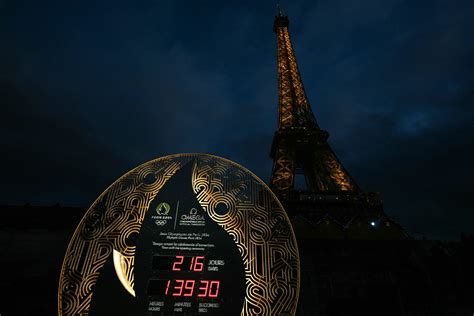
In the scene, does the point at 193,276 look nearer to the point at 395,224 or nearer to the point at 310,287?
the point at 310,287

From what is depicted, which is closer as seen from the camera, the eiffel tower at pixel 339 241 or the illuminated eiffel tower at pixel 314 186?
the eiffel tower at pixel 339 241

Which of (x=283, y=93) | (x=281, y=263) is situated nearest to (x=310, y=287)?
(x=281, y=263)

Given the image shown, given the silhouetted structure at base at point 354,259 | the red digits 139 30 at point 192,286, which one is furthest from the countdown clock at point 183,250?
the silhouetted structure at base at point 354,259

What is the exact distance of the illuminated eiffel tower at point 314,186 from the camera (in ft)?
42.4

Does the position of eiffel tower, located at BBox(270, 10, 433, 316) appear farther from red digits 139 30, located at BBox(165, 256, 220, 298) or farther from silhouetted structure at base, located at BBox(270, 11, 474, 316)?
red digits 139 30, located at BBox(165, 256, 220, 298)

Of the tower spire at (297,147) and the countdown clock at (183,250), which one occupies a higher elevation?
the tower spire at (297,147)

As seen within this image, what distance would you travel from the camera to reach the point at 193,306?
4137 mm

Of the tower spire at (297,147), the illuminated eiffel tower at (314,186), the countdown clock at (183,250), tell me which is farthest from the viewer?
the tower spire at (297,147)

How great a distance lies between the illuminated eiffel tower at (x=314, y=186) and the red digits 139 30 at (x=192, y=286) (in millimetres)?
8869

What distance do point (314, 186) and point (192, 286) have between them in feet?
64.9

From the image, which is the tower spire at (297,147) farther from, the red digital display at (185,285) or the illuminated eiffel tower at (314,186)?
the red digital display at (185,285)

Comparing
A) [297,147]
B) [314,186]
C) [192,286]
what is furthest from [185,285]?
[314,186]

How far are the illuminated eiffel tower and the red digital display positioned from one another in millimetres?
8886

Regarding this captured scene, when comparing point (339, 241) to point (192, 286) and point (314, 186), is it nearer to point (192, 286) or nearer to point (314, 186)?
point (192, 286)
